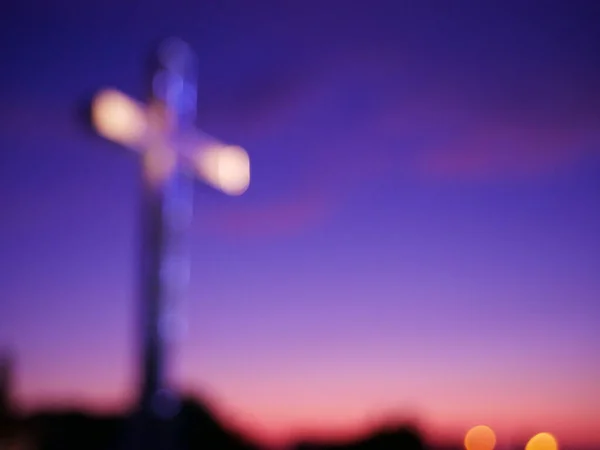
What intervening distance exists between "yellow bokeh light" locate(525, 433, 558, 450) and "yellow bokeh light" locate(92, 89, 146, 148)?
58.3 feet

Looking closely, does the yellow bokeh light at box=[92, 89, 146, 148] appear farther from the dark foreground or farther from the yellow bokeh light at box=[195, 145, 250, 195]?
the dark foreground

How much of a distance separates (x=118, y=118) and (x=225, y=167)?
1693 mm

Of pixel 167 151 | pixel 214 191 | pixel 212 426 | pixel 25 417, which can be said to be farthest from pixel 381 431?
pixel 167 151

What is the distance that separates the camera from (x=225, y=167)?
9.94 meters

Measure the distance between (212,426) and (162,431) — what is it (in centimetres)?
839

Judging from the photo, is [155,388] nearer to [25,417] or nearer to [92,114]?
[92,114]

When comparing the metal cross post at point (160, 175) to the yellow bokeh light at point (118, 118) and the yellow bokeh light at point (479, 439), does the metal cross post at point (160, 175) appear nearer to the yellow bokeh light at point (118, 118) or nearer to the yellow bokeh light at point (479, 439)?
the yellow bokeh light at point (118, 118)

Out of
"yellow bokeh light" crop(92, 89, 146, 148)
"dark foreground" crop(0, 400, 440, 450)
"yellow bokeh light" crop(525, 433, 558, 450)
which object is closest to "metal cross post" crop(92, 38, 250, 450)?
"yellow bokeh light" crop(92, 89, 146, 148)

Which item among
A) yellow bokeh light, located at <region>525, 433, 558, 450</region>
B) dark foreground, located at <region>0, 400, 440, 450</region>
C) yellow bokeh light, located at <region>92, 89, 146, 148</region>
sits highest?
yellow bokeh light, located at <region>92, 89, 146, 148</region>

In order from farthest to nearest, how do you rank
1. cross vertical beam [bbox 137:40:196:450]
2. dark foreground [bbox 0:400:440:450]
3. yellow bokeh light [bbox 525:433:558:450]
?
yellow bokeh light [bbox 525:433:558:450], dark foreground [bbox 0:400:440:450], cross vertical beam [bbox 137:40:196:450]

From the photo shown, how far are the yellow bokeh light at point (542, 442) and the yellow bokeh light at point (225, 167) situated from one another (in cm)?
1622

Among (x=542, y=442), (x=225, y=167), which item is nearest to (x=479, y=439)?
(x=542, y=442)

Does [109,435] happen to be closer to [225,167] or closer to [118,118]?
[225,167]

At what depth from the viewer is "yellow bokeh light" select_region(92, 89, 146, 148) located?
8273 mm
